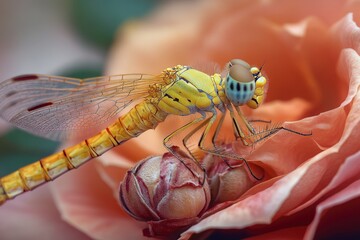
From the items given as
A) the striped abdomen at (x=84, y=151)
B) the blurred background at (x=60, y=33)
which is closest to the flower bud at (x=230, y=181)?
the striped abdomen at (x=84, y=151)

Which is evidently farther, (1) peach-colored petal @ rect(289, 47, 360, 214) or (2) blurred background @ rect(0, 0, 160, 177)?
(2) blurred background @ rect(0, 0, 160, 177)

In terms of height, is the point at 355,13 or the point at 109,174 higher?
the point at 355,13

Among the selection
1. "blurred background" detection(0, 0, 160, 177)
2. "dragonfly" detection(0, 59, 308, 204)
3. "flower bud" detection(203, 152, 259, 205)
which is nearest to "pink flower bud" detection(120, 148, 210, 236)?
"flower bud" detection(203, 152, 259, 205)

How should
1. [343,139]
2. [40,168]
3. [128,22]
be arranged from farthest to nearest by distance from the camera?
[128,22], [40,168], [343,139]

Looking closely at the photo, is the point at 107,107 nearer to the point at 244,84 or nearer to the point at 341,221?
the point at 244,84

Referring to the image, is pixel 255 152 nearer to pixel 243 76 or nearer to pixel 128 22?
pixel 243 76

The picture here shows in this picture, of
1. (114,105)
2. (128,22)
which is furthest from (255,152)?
(128,22)

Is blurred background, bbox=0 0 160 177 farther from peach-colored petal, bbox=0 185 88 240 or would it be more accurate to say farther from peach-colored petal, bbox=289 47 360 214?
peach-colored petal, bbox=289 47 360 214
